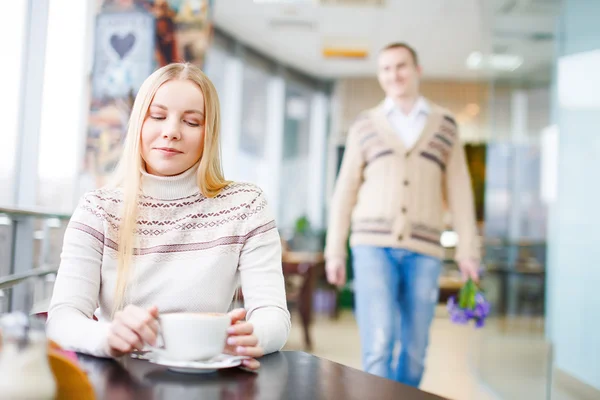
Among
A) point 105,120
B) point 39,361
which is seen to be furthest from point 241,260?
point 105,120

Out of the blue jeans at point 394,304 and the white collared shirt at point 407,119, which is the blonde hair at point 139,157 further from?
the white collared shirt at point 407,119

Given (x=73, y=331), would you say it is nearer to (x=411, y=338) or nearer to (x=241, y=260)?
(x=241, y=260)

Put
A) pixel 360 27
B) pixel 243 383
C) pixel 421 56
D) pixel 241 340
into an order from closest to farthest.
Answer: pixel 243 383, pixel 241 340, pixel 360 27, pixel 421 56

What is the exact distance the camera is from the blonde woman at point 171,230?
3.42ft

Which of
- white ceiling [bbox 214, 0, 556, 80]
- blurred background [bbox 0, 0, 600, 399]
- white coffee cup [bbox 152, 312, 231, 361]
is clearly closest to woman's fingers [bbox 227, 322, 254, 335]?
white coffee cup [bbox 152, 312, 231, 361]

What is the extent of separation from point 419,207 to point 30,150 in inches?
65.2

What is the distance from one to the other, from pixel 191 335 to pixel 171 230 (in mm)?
399

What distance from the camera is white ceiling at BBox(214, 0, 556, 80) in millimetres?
6172

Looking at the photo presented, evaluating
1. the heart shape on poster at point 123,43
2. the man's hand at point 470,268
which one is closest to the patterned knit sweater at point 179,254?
the man's hand at point 470,268

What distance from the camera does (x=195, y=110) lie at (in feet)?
3.54

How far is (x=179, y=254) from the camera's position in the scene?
42.4 inches

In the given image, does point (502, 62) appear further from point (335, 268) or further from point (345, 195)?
point (335, 268)

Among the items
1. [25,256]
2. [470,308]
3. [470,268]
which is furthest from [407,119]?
[25,256]

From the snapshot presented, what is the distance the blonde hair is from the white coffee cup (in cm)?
35
